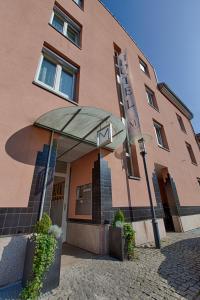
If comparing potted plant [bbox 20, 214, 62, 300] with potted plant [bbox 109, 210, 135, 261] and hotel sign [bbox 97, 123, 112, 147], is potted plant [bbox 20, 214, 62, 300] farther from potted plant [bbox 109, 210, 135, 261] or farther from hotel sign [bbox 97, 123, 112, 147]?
hotel sign [bbox 97, 123, 112, 147]

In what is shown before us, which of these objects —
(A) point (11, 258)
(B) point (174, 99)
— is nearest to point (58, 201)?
(A) point (11, 258)

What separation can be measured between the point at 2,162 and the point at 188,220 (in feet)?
34.6

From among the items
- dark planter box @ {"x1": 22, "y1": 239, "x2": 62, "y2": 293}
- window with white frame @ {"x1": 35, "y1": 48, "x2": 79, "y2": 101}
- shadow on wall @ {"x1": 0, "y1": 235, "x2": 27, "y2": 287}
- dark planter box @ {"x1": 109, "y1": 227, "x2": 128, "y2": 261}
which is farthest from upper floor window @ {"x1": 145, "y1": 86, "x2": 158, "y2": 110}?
shadow on wall @ {"x1": 0, "y1": 235, "x2": 27, "y2": 287}

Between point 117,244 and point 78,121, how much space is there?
3722 mm

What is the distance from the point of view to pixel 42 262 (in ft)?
8.89

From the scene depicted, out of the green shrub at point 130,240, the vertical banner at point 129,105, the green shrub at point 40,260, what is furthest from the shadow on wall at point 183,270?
the vertical banner at point 129,105

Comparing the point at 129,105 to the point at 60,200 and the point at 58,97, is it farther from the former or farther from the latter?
the point at 60,200

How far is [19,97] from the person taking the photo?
14.8ft

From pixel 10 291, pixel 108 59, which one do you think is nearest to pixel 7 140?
pixel 10 291

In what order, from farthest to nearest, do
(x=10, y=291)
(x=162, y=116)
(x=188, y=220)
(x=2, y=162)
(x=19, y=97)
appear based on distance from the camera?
1. (x=162, y=116)
2. (x=188, y=220)
3. (x=19, y=97)
4. (x=2, y=162)
5. (x=10, y=291)

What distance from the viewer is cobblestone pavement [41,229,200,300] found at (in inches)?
105

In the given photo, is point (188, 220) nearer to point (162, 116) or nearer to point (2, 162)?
point (162, 116)

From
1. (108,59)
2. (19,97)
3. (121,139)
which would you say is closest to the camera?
(19,97)

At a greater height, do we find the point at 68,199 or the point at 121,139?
the point at 121,139
